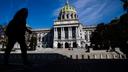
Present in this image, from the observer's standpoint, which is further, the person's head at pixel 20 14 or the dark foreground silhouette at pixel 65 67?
the person's head at pixel 20 14

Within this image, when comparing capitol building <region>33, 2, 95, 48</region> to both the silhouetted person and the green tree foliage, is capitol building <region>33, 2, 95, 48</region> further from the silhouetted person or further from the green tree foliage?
the silhouetted person

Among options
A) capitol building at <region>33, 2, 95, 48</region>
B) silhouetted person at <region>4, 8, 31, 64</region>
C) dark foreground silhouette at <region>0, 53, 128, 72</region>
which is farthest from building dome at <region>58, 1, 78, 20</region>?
silhouetted person at <region>4, 8, 31, 64</region>

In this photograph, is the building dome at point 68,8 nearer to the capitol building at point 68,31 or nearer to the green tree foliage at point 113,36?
the capitol building at point 68,31

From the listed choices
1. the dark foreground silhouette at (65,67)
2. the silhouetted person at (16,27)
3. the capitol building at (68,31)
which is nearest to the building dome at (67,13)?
the capitol building at (68,31)

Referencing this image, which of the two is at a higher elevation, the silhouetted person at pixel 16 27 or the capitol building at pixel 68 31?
the capitol building at pixel 68 31

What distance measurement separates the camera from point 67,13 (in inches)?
4368

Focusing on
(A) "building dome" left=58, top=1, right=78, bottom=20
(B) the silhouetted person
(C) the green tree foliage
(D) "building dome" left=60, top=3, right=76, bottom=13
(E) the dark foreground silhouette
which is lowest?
(E) the dark foreground silhouette

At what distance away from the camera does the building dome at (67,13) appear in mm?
110625

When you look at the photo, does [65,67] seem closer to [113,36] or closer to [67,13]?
[113,36]

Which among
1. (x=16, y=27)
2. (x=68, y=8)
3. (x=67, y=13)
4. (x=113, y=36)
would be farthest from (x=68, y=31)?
(x=16, y=27)

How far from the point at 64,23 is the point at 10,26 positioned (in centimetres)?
10150

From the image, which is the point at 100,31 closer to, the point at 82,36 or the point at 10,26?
the point at 82,36

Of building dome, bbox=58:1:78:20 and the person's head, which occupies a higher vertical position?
building dome, bbox=58:1:78:20

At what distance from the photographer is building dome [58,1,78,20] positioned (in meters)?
111
